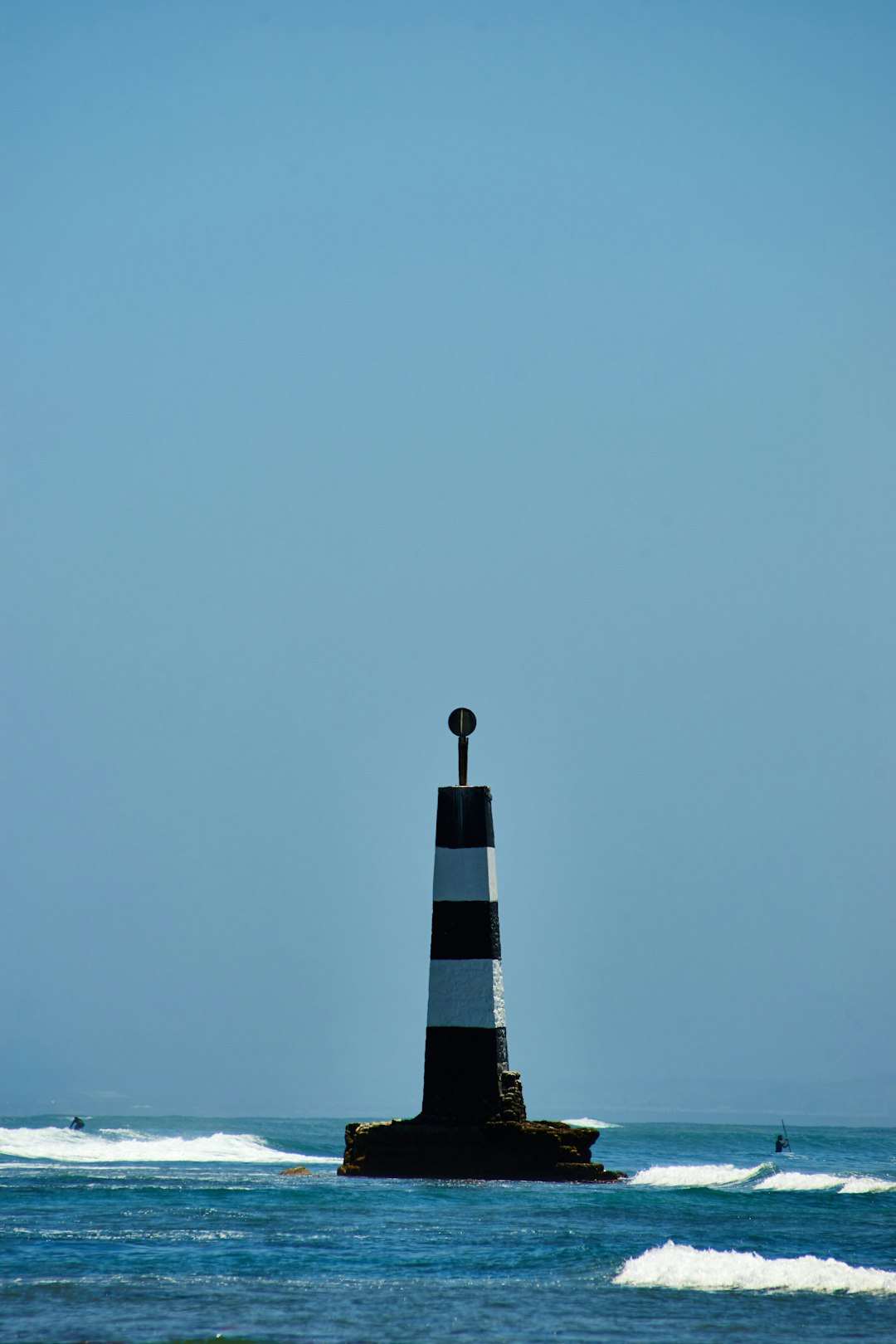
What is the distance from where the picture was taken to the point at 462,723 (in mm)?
28922

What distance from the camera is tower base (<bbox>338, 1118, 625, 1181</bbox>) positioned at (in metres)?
26.5

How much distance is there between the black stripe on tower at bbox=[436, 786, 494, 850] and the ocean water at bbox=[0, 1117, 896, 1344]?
5745 mm

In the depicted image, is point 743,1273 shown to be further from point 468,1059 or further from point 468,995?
point 468,995

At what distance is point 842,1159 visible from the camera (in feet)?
186

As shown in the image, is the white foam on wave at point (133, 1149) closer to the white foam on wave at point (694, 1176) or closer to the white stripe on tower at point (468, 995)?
the white foam on wave at point (694, 1176)

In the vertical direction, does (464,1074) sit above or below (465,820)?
below

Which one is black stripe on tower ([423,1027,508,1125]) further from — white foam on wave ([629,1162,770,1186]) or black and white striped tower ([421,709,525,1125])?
white foam on wave ([629,1162,770,1186])

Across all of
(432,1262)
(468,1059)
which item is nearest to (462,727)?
(468,1059)

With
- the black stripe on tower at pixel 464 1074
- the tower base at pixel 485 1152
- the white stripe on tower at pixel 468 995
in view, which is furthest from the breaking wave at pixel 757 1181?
the white stripe on tower at pixel 468 995

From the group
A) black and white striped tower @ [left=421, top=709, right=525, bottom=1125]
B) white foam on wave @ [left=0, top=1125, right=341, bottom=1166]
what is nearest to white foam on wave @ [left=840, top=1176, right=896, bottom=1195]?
black and white striped tower @ [left=421, top=709, right=525, bottom=1125]

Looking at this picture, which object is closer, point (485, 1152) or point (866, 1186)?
point (485, 1152)

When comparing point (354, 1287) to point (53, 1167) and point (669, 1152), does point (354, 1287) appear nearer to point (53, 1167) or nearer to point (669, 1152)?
point (53, 1167)

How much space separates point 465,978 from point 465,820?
2756 millimetres

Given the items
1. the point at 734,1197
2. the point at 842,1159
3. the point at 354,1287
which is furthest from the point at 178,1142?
the point at 354,1287
